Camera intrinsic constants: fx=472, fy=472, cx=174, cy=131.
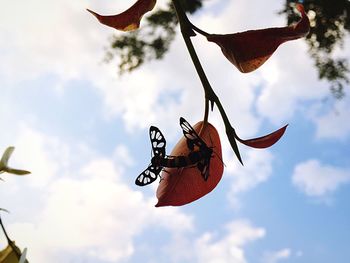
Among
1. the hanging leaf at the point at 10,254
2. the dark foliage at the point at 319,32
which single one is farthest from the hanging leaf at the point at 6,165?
the dark foliage at the point at 319,32

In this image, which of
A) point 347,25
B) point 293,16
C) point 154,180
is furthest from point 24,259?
point 347,25

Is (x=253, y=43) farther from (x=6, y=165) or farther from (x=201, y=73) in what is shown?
(x=6, y=165)

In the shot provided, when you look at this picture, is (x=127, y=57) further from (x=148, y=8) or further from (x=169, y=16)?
(x=148, y=8)

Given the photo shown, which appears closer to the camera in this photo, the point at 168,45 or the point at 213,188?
the point at 213,188

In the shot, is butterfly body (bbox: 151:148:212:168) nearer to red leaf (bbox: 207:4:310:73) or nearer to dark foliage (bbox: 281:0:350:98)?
red leaf (bbox: 207:4:310:73)

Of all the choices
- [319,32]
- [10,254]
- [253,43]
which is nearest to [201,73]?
[253,43]

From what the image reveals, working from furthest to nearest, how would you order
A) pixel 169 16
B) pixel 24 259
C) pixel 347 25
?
pixel 169 16 < pixel 347 25 < pixel 24 259
